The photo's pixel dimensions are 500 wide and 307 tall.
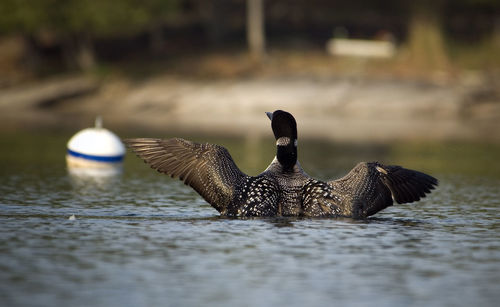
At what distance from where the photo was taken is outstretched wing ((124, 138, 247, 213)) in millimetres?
13445

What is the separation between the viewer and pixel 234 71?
158ft

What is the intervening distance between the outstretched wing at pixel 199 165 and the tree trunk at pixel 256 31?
35777 mm

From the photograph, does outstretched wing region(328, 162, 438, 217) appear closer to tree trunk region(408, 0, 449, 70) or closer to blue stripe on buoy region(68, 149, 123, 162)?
blue stripe on buoy region(68, 149, 123, 162)

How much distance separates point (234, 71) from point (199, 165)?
114 feet

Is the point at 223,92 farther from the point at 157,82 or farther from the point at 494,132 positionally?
the point at 494,132

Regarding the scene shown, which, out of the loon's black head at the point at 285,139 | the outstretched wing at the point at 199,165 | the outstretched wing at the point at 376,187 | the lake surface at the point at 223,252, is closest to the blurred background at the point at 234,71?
the lake surface at the point at 223,252

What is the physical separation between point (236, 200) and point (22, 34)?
38413 mm

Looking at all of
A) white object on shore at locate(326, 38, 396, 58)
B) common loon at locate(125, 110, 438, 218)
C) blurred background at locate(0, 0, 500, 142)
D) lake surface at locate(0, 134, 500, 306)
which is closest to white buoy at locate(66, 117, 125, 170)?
lake surface at locate(0, 134, 500, 306)

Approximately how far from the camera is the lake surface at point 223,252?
9.33 metres

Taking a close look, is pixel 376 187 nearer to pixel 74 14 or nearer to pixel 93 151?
pixel 93 151

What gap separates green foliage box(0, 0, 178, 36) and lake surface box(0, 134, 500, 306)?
28327 mm

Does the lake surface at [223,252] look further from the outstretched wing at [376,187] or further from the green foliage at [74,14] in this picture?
the green foliage at [74,14]

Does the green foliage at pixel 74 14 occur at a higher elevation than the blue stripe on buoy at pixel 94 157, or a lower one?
higher

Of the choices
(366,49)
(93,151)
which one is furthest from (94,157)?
(366,49)
